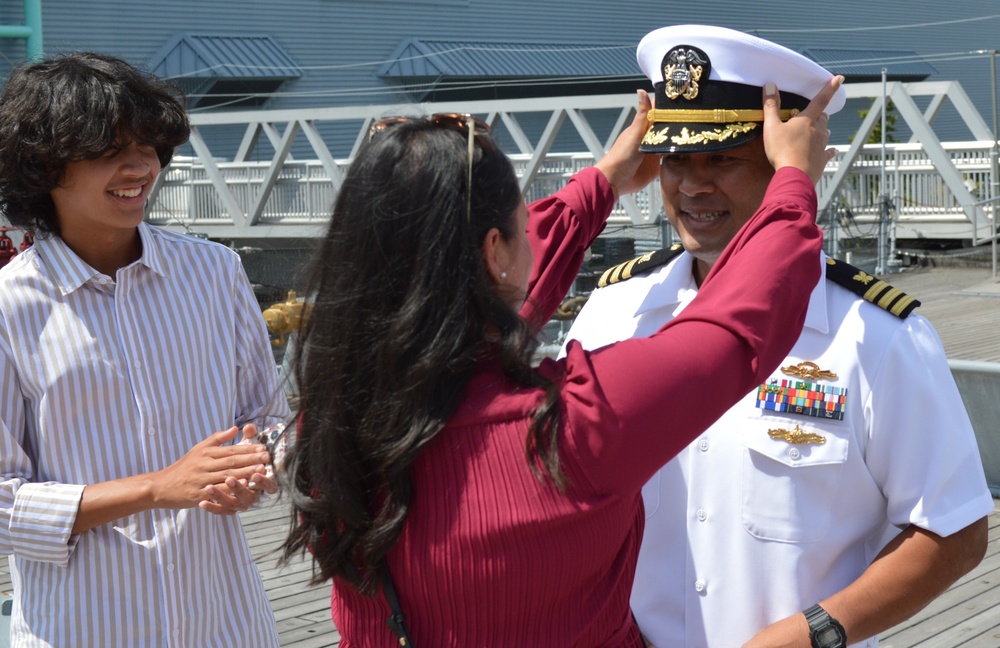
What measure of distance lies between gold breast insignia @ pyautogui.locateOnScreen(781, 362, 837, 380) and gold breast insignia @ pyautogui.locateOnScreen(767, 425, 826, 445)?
3.6 inches

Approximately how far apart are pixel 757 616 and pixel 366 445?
0.90 m

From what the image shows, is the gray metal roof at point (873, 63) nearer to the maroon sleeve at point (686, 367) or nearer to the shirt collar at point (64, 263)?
the shirt collar at point (64, 263)

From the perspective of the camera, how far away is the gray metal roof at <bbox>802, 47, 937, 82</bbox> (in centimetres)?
3584

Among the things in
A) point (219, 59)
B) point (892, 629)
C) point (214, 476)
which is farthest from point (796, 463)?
point (219, 59)

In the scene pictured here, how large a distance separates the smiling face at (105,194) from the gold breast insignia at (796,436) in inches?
51.4

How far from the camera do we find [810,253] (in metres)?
1.60

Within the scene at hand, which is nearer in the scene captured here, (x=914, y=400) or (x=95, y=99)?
(x=914, y=400)

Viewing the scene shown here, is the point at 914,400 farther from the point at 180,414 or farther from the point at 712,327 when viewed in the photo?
the point at 180,414

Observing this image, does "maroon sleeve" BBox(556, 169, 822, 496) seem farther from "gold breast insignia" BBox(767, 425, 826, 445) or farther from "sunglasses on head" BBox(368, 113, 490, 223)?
"gold breast insignia" BBox(767, 425, 826, 445)

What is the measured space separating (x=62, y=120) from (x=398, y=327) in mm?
1112

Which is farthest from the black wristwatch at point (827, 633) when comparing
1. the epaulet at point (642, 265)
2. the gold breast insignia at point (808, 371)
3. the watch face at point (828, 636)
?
the epaulet at point (642, 265)

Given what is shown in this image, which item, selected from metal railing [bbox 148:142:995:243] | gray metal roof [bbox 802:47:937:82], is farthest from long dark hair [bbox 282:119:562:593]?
gray metal roof [bbox 802:47:937:82]

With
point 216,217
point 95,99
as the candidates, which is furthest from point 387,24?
point 95,99

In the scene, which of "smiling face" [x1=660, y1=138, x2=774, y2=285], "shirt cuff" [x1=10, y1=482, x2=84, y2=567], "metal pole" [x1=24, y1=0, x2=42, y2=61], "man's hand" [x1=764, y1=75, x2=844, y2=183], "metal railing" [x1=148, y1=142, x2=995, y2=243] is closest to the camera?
"man's hand" [x1=764, y1=75, x2=844, y2=183]
